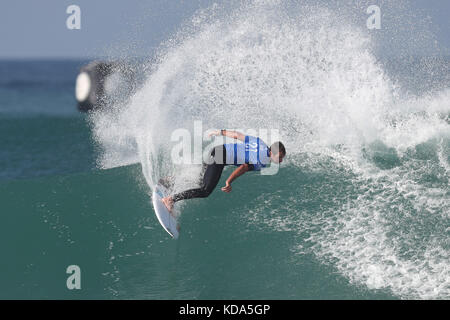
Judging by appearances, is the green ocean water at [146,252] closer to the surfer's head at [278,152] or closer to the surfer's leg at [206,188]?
the surfer's leg at [206,188]

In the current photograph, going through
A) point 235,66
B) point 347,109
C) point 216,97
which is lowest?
point 347,109

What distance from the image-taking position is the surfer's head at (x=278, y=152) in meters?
7.51

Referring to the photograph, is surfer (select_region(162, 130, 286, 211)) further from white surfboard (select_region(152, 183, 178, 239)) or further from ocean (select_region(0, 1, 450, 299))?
ocean (select_region(0, 1, 450, 299))

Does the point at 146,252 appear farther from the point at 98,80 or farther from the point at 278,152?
the point at 98,80

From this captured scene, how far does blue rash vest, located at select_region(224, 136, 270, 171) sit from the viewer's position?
7664 mm

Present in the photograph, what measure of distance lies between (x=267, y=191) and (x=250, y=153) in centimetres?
142

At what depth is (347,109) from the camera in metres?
11.4

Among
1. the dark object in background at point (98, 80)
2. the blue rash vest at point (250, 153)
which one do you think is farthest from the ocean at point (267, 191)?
the dark object in background at point (98, 80)

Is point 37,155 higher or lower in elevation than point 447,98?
higher
